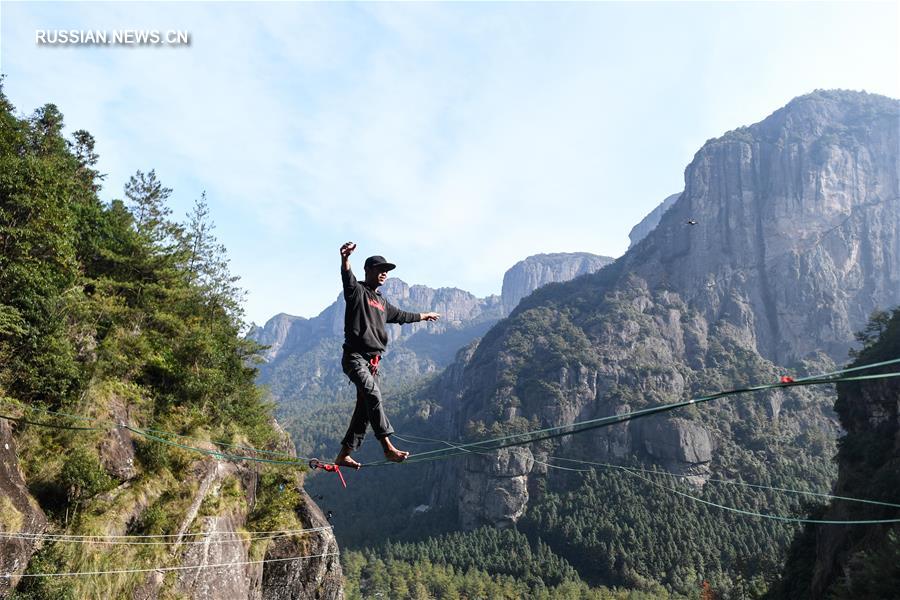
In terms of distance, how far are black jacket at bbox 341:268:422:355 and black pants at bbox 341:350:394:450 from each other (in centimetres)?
15

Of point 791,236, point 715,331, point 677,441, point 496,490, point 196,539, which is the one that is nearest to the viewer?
point 196,539

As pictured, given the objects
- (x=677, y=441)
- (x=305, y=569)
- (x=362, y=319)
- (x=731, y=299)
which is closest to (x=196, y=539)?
(x=305, y=569)

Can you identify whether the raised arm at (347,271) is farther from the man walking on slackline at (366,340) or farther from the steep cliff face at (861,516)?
the steep cliff face at (861,516)

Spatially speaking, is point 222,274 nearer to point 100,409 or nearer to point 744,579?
point 100,409

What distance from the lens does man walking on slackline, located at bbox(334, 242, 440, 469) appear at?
6.13 metres

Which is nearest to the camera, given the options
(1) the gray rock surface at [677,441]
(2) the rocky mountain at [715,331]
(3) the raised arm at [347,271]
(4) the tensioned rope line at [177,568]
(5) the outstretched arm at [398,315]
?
(3) the raised arm at [347,271]

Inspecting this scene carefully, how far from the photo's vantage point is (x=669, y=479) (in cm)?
11906

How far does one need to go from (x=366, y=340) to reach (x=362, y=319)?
0.28 meters

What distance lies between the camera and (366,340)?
6199 millimetres

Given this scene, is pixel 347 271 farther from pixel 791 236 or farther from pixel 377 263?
pixel 791 236

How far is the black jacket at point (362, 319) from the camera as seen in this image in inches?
243

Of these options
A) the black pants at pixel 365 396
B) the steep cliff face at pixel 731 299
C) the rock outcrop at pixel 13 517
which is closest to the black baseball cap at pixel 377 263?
the black pants at pixel 365 396

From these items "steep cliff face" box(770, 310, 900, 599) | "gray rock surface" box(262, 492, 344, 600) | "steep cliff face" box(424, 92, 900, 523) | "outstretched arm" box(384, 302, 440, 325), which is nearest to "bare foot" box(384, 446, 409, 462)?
"outstretched arm" box(384, 302, 440, 325)

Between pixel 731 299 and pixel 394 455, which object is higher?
pixel 731 299
